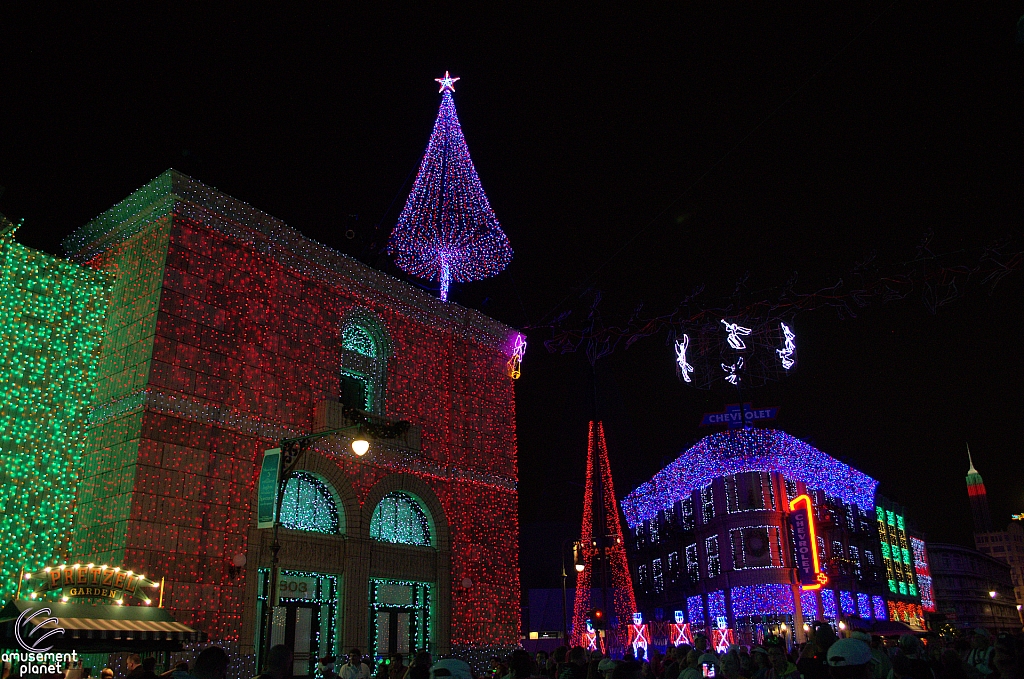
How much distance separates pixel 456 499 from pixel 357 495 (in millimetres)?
3925

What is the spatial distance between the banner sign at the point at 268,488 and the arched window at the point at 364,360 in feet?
16.7

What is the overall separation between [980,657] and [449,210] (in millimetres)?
16873

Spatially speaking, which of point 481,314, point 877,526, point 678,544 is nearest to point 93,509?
point 481,314

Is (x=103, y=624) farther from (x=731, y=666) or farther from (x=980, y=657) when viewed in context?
(x=980, y=657)

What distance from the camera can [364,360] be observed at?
934 inches

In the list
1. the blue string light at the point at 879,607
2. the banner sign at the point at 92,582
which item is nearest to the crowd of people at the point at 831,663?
the banner sign at the point at 92,582

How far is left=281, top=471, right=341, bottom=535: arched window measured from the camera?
66.9 ft

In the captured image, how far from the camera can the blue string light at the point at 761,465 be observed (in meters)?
51.1

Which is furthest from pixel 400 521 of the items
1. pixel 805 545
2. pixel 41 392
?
pixel 805 545

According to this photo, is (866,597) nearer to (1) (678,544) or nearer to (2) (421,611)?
(1) (678,544)

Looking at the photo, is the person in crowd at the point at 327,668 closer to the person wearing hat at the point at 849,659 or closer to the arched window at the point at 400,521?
the arched window at the point at 400,521

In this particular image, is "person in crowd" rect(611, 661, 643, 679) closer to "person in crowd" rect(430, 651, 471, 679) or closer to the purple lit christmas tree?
"person in crowd" rect(430, 651, 471, 679)

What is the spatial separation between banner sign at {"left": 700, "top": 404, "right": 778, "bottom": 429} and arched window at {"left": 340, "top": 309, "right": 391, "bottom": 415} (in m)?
36.9

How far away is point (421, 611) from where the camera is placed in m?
23.1
